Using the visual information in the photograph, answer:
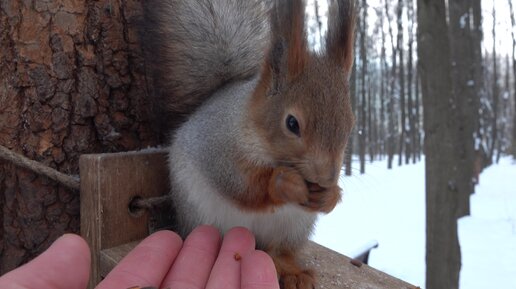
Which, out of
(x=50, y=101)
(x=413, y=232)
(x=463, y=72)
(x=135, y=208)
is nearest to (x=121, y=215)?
(x=135, y=208)

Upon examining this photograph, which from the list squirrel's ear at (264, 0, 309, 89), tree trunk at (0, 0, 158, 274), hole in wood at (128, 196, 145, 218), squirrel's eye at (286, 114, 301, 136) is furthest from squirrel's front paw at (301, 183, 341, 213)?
tree trunk at (0, 0, 158, 274)

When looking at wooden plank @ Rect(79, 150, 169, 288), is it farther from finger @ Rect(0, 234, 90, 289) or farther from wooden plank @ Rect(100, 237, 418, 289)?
finger @ Rect(0, 234, 90, 289)

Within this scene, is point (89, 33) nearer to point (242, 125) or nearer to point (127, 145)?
point (127, 145)

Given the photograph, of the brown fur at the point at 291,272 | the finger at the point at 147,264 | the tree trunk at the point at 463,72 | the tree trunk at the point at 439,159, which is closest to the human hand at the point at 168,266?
the finger at the point at 147,264

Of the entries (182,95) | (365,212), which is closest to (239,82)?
(182,95)

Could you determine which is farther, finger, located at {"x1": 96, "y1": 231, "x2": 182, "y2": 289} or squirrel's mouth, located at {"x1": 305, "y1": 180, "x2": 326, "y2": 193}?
squirrel's mouth, located at {"x1": 305, "y1": 180, "x2": 326, "y2": 193}

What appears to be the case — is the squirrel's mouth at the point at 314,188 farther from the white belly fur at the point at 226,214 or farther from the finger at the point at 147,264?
the finger at the point at 147,264
